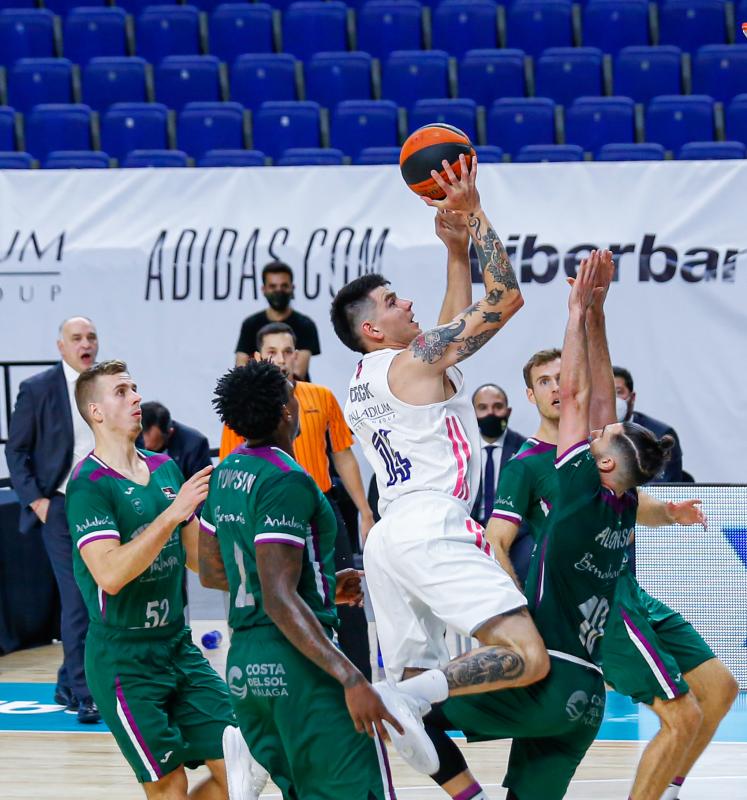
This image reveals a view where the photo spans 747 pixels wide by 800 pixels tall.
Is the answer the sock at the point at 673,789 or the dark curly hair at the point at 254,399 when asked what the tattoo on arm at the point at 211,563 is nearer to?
the dark curly hair at the point at 254,399

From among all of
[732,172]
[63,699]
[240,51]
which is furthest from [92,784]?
[240,51]

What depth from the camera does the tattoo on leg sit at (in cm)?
388

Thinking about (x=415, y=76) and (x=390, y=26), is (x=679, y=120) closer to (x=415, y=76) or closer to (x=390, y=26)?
(x=415, y=76)

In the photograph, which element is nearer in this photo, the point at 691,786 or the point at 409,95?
the point at 691,786

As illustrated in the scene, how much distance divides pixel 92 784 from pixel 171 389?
4543 mm

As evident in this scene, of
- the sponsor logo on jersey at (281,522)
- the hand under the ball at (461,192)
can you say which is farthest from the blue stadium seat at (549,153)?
the sponsor logo on jersey at (281,522)

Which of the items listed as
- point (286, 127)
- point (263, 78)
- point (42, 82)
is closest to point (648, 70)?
point (286, 127)

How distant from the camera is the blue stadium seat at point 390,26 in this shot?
1266 cm

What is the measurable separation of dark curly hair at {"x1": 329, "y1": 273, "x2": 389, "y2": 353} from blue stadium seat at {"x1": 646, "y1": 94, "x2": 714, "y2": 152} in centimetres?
740

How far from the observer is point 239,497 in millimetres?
3744

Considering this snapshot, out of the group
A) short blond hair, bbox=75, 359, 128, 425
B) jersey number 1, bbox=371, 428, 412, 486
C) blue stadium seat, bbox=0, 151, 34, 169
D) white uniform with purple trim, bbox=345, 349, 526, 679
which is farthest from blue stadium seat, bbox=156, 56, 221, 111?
jersey number 1, bbox=371, 428, 412, 486

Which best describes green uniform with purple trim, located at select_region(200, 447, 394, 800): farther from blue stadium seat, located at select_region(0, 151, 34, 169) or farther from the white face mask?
blue stadium seat, located at select_region(0, 151, 34, 169)

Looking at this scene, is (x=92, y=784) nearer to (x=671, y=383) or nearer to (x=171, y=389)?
(x=171, y=389)

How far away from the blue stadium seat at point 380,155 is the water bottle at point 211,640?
421 centimetres
